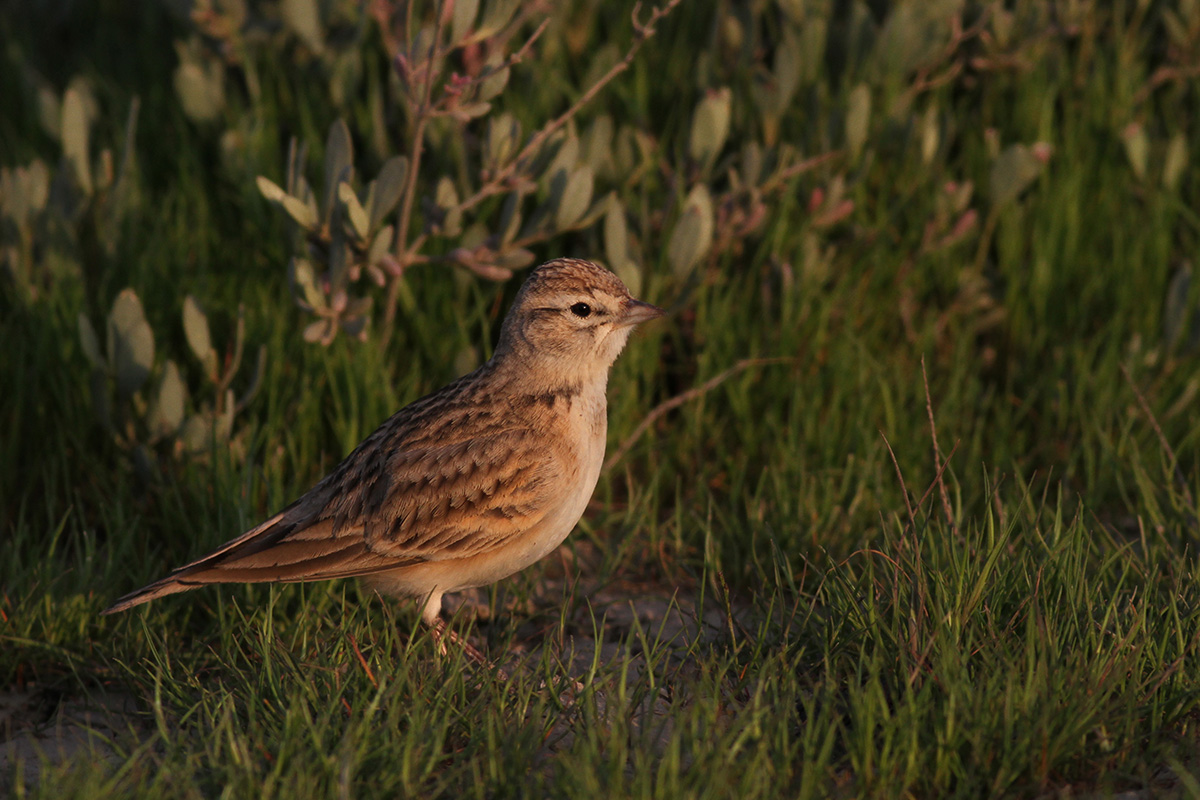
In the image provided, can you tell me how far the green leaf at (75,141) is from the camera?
6227mm

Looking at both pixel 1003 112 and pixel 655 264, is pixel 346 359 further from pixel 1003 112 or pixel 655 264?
pixel 1003 112

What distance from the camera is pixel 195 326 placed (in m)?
5.58

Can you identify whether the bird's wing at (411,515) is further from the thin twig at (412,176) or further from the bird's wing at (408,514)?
the thin twig at (412,176)

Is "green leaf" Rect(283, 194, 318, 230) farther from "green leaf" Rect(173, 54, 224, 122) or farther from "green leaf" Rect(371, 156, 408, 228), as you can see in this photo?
"green leaf" Rect(173, 54, 224, 122)

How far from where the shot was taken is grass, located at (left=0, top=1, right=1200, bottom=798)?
376cm

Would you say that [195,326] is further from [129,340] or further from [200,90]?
[200,90]

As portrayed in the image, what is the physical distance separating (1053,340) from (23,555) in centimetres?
521

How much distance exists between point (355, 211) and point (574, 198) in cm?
102

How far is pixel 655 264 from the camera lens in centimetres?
651

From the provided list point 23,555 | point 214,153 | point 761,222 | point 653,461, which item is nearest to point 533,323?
point 653,461

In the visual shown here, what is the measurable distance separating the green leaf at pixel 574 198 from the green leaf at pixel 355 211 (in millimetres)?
884

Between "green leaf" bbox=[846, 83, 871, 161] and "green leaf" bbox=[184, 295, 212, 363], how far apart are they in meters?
3.35

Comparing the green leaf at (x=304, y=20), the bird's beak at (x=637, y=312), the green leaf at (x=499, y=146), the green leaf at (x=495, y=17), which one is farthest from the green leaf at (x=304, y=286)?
the green leaf at (x=304, y=20)

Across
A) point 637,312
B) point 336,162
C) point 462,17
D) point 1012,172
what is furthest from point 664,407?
point 1012,172
